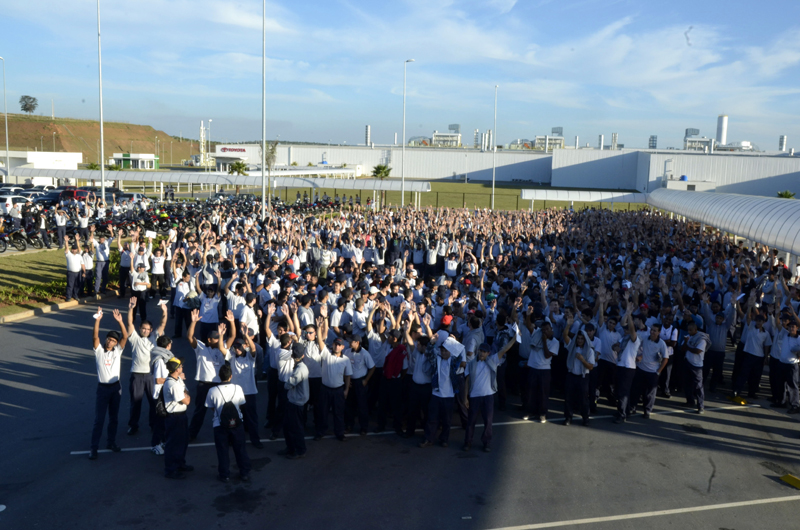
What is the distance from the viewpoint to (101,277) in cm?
1722

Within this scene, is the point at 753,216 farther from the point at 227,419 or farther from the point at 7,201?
the point at 7,201

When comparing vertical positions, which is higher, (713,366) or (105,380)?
(105,380)

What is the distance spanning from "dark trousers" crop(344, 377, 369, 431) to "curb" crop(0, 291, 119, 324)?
1019 centimetres

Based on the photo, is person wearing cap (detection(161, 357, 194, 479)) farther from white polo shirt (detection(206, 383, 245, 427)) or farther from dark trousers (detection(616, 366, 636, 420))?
dark trousers (detection(616, 366, 636, 420))

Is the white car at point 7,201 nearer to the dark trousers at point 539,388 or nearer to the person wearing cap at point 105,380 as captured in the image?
the person wearing cap at point 105,380

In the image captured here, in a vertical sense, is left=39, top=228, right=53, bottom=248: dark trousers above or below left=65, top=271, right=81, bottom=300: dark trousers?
above

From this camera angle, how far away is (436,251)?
19016mm

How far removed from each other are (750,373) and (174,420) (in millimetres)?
9405

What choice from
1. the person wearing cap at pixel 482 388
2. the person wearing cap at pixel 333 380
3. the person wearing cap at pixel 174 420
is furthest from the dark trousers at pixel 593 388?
the person wearing cap at pixel 174 420

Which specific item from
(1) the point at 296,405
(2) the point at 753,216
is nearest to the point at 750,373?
(1) the point at 296,405

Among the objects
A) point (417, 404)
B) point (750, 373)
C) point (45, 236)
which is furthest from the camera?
point (45, 236)

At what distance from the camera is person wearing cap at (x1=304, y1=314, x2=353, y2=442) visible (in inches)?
324

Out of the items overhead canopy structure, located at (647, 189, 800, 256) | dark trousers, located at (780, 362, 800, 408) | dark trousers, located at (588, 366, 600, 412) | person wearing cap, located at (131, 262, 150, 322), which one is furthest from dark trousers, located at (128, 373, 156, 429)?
overhead canopy structure, located at (647, 189, 800, 256)

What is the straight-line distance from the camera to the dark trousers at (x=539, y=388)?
367 inches
